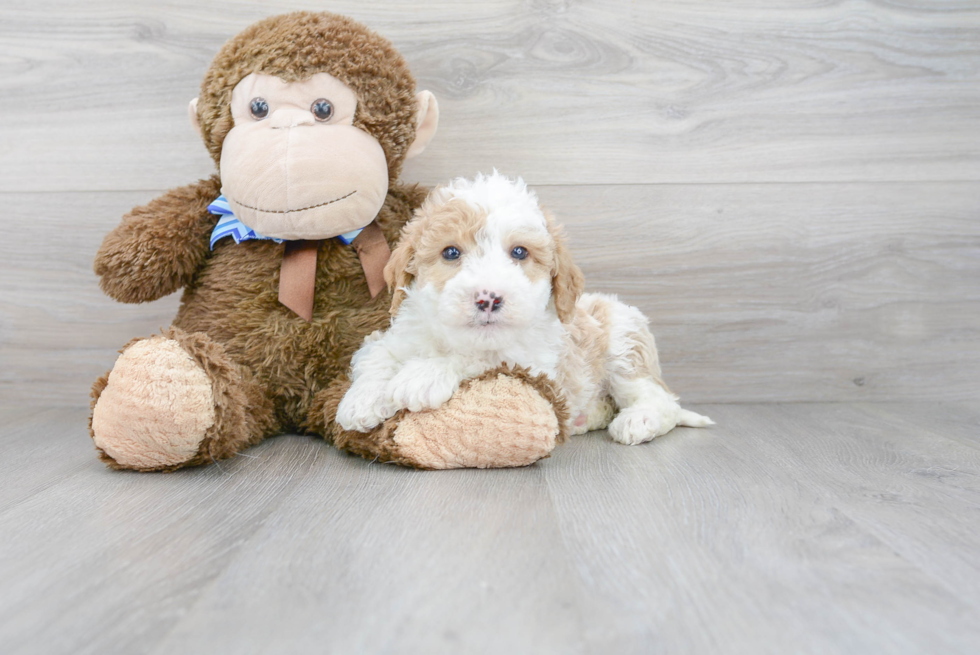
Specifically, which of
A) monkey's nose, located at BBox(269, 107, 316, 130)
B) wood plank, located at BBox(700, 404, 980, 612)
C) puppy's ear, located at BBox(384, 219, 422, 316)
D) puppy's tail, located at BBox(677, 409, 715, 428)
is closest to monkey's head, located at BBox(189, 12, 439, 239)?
monkey's nose, located at BBox(269, 107, 316, 130)

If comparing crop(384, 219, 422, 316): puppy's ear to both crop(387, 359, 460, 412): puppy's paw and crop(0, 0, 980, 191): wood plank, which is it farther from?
crop(0, 0, 980, 191): wood plank

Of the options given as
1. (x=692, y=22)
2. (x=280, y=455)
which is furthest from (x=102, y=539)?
(x=692, y=22)

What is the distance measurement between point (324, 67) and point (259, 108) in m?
0.12

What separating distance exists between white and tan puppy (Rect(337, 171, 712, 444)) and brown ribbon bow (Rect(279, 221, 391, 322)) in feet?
0.37

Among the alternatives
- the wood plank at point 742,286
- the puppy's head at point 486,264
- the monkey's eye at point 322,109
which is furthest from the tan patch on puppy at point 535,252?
the wood plank at point 742,286

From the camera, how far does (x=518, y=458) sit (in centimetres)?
101

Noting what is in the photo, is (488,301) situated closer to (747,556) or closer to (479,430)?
(479,430)

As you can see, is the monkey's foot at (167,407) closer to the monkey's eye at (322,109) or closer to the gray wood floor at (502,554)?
the gray wood floor at (502,554)

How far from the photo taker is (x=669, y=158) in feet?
4.90

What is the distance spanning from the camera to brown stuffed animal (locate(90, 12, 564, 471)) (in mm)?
987

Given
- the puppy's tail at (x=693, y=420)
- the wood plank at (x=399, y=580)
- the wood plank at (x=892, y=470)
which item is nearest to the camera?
the wood plank at (x=399, y=580)

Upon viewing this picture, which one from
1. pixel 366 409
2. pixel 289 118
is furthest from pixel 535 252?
pixel 289 118

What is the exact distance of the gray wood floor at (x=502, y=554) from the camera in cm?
57

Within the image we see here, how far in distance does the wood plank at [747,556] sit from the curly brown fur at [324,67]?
1.98 feet
